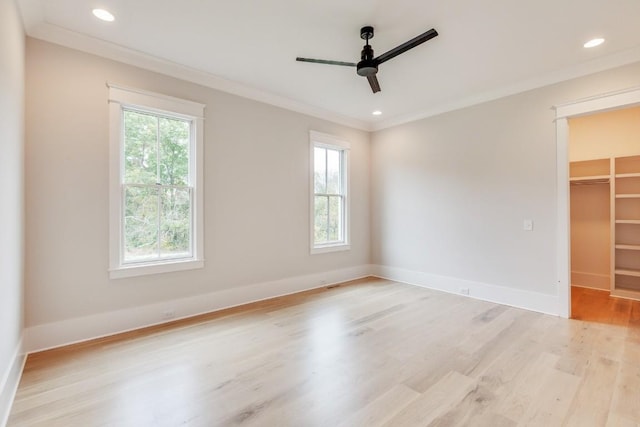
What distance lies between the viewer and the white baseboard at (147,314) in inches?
109

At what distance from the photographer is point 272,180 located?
14.6 feet

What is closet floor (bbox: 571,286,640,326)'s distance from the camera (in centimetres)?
349

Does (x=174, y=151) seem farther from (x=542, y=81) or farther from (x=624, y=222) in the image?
(x=624, y=222)

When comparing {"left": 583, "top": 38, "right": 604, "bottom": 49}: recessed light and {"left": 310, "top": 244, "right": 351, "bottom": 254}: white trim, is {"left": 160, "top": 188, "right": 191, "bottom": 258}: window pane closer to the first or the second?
{"left": 310, "top": 244, "right": 351, "bottom": 254}: white trim

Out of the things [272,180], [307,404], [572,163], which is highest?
[572,163]

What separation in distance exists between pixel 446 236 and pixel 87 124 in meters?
4.87

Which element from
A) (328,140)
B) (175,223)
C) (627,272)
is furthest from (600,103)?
(175,223)

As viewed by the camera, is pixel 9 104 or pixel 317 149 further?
pixel 317 149

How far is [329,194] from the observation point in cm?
533

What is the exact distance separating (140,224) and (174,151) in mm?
949

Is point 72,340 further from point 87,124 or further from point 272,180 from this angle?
point 272,180

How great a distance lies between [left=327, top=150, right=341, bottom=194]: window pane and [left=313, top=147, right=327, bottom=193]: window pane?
0.10 metres

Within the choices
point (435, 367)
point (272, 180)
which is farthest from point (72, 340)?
point (435, 367)

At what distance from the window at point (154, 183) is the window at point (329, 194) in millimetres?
1937
